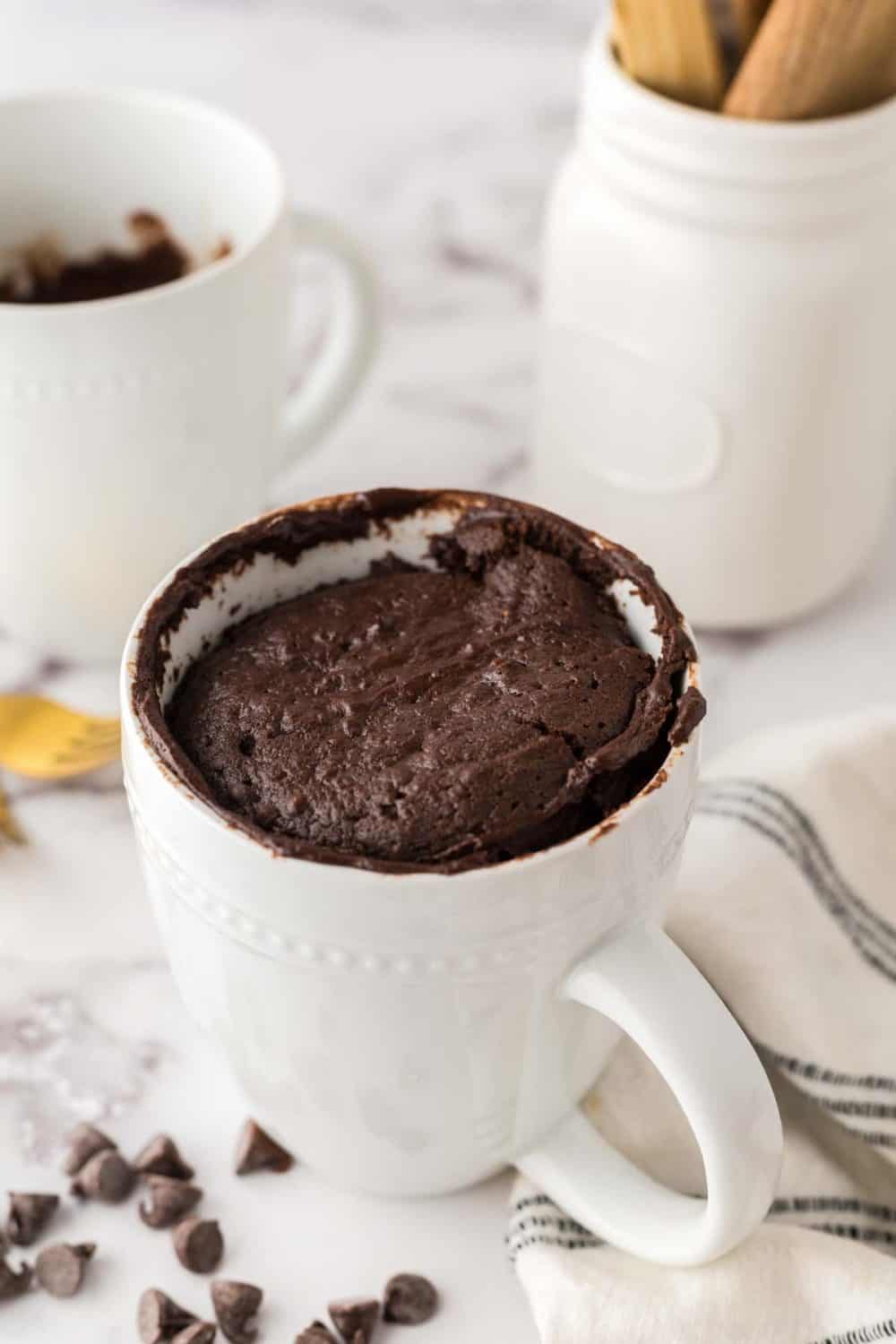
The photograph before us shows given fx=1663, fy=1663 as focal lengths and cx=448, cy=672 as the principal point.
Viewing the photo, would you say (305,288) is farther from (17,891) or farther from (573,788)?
(573,788)

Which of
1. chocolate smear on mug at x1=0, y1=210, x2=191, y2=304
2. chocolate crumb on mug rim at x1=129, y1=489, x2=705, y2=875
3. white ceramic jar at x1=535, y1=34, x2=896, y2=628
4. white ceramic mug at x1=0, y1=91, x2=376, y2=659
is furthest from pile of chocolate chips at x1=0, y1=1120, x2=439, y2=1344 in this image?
chocolate smear on mug at x1=0, y1=210, x2=191, y2=304

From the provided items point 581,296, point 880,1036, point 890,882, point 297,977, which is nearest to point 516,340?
point 581,296

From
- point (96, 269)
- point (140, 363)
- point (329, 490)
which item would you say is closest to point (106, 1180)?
point (140, 363)

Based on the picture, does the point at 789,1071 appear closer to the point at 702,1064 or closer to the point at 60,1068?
the point at 702,1064

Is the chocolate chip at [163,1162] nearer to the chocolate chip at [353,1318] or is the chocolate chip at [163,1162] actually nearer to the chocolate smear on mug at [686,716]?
the chocolate chip at [353,1318]

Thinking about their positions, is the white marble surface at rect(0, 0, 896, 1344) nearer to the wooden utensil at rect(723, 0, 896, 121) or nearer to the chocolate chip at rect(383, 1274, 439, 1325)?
the chocolate chip at rect(383, 1274, 439, 1325)

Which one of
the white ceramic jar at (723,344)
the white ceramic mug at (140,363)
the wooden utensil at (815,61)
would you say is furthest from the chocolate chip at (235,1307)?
the wooden utensil at (815,61)
